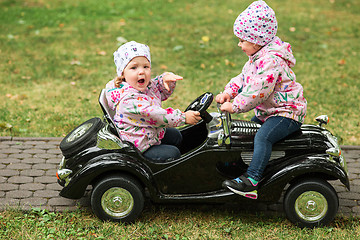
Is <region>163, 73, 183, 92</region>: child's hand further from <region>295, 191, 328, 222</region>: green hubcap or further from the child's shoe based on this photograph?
<region>295, 191, 328, 222</region>: green hubcap

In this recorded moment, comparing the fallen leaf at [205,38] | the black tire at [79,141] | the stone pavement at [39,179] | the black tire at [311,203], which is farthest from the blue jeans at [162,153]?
the fallen leaf at [205,38]

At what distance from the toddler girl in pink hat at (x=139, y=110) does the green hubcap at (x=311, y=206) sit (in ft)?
3.46

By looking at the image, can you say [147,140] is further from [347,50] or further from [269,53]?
[347,50]

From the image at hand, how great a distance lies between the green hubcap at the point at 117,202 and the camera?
3.74 meters

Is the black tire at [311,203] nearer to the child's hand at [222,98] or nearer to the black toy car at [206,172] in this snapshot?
the black toy car at [206,172]

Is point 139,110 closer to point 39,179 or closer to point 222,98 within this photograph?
point 222,98

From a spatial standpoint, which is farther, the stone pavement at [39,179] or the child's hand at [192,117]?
the stone pavement at [39,179]

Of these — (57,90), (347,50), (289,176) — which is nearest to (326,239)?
(289,176)

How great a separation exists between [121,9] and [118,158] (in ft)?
25.5

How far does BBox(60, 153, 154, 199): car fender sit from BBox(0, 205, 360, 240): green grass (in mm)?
314

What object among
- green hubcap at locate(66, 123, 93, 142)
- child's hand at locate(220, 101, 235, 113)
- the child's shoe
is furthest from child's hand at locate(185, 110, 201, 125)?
green hubcap at locate(66, 123, 93, 142)

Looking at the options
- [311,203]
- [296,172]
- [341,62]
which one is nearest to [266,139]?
[296,172]

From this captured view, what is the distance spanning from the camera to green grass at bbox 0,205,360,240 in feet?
12.1

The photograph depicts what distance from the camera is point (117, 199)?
12.3 ft
